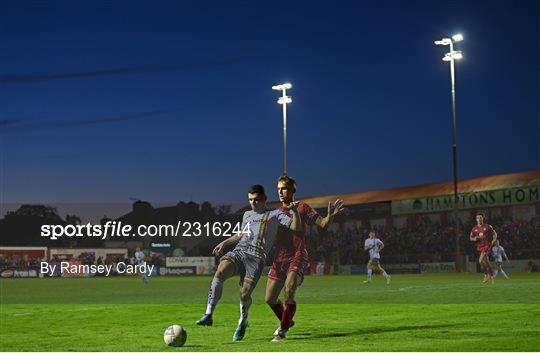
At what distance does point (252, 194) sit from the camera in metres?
11.8

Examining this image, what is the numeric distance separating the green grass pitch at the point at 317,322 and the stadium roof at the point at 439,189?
1982 cm

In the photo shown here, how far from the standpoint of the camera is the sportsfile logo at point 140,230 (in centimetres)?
3012

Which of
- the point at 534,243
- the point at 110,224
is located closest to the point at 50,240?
the point at 110,224

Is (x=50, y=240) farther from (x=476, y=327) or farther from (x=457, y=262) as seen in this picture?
(x=476, y=327)

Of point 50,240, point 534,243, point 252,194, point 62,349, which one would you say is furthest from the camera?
point 534,243

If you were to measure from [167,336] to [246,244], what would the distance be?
1.71 m

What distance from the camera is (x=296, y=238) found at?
12.4m

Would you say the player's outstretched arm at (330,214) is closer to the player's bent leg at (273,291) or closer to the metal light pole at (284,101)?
the player's bent leg at (273,291)

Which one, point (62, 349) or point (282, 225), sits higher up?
point (282, 225)

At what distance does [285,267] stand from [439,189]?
1528 inches

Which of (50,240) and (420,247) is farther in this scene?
(420,247)

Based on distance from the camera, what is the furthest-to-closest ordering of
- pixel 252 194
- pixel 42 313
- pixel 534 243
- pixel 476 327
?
pixel 534 243 < pixel 42 313 < pixel 476 327 < pixel 252 194

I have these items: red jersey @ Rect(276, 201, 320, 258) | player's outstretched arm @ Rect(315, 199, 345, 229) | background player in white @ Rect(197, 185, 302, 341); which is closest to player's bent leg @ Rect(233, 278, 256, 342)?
background player in white @ Rect(197, 185, 302, 341)

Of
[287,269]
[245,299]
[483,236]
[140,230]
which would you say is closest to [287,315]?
[287,269]
